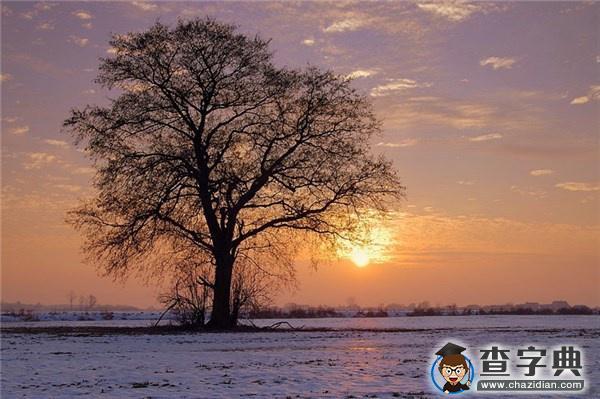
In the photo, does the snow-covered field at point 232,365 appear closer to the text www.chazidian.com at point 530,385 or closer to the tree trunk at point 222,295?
the text www.chazidian.com at point 530,385

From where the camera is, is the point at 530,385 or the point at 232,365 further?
the point at 232,365

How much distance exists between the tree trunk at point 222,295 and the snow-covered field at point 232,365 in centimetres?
562

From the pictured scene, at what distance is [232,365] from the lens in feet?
59.6

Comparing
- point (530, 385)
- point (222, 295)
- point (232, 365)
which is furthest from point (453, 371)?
point (222, 295)

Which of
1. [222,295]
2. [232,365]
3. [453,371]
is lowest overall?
[232,365]

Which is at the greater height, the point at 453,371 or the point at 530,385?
the point at 453,371

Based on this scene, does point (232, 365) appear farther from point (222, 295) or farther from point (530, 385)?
point (222, 295)

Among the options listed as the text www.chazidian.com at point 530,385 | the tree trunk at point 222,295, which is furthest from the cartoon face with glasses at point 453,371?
the tree trunk at point 222,295

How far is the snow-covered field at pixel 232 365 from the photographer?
559 inches

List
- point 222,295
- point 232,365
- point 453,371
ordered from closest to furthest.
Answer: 1. point 453,371
2. point 232,365
3. point 222,295

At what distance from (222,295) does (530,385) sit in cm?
2203

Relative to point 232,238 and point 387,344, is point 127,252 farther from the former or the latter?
point 387,344

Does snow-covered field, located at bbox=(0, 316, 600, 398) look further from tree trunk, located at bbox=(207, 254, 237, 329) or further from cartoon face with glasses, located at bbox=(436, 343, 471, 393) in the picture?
tree trunk, located at bbox=(207, 254, 237, 329)

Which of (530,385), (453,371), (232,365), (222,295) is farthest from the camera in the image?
(222,295)
